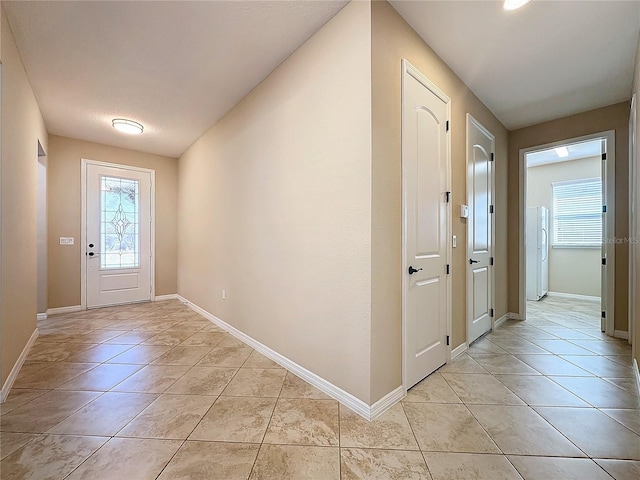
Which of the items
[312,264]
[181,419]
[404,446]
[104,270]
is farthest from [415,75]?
[104,270]

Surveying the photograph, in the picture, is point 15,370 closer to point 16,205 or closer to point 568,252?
point 16,205

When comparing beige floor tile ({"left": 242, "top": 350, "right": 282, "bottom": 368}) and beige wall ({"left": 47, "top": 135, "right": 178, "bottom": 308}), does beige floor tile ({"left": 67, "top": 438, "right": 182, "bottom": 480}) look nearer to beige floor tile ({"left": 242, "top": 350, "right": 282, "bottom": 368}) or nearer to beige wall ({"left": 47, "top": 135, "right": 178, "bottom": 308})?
beige floor tile ({"left": 242, "top": 350, "right": 282, "bottom": 368})

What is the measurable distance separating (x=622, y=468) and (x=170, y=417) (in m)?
2.44

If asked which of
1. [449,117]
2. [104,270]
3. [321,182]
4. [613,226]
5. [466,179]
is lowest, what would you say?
[104,270]

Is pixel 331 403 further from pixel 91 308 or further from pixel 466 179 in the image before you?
pixel 91 308

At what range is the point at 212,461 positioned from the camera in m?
1.35

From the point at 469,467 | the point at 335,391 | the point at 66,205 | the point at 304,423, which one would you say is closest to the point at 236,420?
the point at 304,423

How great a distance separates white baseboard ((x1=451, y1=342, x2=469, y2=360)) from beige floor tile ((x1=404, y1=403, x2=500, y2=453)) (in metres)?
0.77

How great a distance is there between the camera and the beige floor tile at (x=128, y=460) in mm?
1265

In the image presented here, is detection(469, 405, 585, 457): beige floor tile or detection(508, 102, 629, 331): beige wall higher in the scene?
detection(508, 102, 629, 331): beige wall

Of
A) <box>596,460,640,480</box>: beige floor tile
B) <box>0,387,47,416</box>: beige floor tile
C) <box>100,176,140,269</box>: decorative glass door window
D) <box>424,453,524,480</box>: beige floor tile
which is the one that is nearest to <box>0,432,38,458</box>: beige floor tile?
<box>0,387,47,416</box>: beige floor tile

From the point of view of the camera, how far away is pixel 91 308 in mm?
4367

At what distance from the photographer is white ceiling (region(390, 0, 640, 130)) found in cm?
186

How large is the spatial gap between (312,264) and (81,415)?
1.77 meters
